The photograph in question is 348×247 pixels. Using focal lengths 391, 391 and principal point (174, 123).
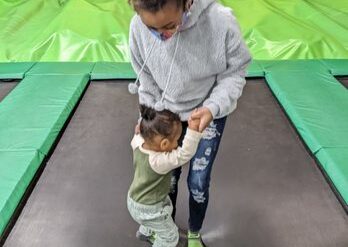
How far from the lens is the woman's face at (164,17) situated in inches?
37.3

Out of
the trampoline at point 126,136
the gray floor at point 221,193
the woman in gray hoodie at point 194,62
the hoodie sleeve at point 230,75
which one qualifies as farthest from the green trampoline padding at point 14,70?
the hoodie sleeve at point 230,75

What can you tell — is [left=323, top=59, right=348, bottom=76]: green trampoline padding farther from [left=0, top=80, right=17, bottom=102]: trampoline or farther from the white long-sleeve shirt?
[left=0, top=80, right=17, bottom=102]: trampoline

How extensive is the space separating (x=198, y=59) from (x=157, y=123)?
0.22 m

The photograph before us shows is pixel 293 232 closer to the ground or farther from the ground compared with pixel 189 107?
closer to the ground

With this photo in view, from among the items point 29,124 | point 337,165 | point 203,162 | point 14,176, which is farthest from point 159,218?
point 29,124

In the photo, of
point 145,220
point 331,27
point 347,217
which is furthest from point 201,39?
point 331,27

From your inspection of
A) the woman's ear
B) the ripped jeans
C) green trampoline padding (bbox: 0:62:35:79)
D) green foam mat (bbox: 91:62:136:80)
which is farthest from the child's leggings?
green trampoline padding (bbox: 0:62:35:79)

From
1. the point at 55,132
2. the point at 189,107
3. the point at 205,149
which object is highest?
the point at 189,107

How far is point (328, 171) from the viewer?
188 centimetres

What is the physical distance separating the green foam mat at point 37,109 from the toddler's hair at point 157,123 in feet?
3.62

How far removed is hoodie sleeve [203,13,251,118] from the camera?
1.10 metres

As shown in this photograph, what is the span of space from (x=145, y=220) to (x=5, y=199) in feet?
2.53

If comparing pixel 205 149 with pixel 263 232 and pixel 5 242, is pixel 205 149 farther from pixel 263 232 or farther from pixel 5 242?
pixel 5 242

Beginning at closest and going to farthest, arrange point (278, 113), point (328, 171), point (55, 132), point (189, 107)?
point (189, 107), point (328, 171), point (55, 132), point (278, 113)
